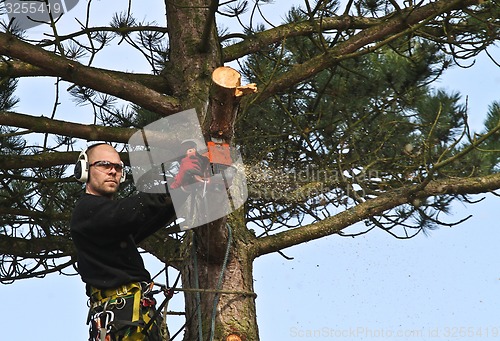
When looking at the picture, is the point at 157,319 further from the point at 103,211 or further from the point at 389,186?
the point at 389,186

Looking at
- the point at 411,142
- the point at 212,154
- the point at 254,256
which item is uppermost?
the point at 411,142

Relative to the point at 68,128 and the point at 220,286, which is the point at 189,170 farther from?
the point at 68,128

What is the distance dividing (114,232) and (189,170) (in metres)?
0.49

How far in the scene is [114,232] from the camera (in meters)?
4.29

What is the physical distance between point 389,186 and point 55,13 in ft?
9.08

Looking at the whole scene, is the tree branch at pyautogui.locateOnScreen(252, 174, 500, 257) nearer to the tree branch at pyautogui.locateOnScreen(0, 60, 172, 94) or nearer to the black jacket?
the black jacket

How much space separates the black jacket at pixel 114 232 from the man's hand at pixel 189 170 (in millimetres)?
100

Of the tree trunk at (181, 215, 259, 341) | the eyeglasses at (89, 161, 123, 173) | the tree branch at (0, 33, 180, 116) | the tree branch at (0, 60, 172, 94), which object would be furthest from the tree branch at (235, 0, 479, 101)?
the eyeglasses at (89, 161, 123, 173)

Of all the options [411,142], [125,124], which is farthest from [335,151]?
[125,124]

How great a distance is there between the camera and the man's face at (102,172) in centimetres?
448

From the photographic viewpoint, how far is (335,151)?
Result: 23.3 ft

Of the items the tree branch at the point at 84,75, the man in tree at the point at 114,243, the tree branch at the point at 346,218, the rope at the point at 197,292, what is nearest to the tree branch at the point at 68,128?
the tree branch at the point at 84,75

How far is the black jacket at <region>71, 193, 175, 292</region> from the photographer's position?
13.7ft

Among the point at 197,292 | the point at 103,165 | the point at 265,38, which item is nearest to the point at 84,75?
the point at 103,165
